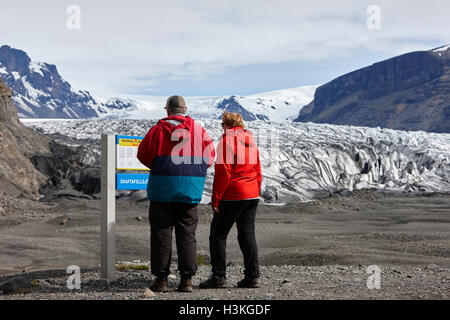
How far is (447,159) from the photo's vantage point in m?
28.1

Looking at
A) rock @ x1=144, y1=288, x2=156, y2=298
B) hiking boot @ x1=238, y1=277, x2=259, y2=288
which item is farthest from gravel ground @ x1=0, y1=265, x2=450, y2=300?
hiking boot @ x1=238, y1=277, x2=259, y2=288

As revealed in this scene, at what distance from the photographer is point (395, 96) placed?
6161 inches

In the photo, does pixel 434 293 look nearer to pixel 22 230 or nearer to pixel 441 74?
pixel 22 230

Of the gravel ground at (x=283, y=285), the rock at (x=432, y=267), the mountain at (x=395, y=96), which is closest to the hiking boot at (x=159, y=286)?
the gravel ground at (x=283, y=285)

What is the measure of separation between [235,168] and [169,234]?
2.93ft

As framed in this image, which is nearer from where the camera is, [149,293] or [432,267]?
[149,293]

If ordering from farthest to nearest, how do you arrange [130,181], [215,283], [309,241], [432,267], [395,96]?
[395,96], [309,241], [432,267], [130,181], [215,283]

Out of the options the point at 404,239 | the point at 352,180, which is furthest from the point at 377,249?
the point at 352,180

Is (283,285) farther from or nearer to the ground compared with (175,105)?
nearer to the ground

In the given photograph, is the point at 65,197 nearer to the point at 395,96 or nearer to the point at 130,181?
the point at 130,181

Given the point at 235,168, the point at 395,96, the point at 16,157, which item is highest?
the point at 395,96

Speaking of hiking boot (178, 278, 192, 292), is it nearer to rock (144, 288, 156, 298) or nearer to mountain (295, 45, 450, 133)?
rock (144, 288, 156, 298)

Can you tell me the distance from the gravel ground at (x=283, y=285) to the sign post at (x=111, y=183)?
26 cm

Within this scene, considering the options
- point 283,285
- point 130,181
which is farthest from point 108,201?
point 283,285
